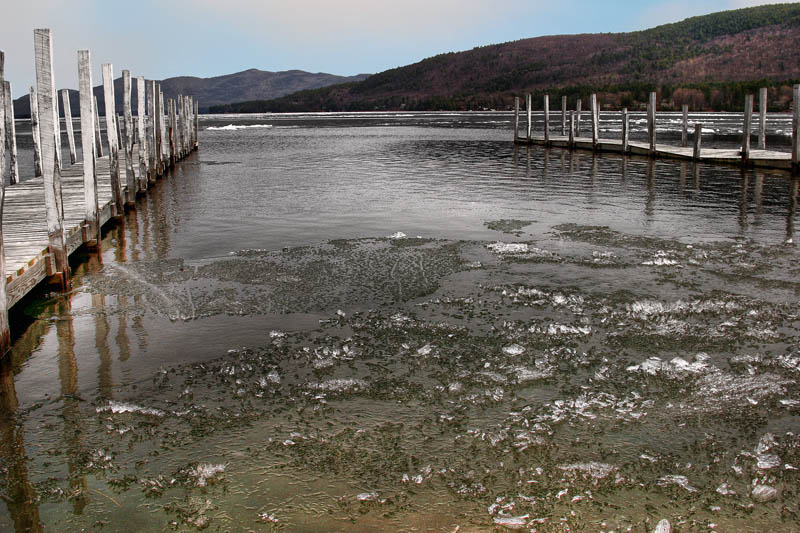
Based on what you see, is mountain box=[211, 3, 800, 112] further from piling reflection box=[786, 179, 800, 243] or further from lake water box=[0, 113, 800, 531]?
lake water box=[0, 113, 800, 531]

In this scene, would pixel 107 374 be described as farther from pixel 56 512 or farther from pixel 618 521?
pixel 618 521

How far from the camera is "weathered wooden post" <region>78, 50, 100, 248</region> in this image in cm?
1222

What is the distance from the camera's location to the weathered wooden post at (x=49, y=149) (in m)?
9.77

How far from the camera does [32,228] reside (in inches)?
473

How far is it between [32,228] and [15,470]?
26.6ft

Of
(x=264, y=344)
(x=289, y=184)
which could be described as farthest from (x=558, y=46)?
(x=264, y=344)

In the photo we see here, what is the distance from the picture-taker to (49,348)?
7.71 m

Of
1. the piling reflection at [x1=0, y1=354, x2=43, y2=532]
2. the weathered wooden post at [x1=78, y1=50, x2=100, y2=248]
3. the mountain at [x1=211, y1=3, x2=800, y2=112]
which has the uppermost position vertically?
the mountain at [x1=211, y1=3, x2=800, y2=112]

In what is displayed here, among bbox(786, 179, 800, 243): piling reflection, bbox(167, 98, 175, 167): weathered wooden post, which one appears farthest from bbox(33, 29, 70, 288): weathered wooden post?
bbox(167, 98, 175, 167): weathered wooden post

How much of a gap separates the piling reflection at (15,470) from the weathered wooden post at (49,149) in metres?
3.84

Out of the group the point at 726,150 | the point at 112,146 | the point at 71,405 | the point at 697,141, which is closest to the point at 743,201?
the point at 697,141

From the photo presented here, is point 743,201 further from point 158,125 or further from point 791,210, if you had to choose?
point 158,125

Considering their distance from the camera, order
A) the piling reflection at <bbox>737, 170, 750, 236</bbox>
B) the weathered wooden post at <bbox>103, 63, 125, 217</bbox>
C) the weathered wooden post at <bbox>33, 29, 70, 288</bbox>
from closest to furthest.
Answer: the weathered wooden post at <bbox>33, 29, 70, 288</bbox> < the piling reflection at <bbox>737, 170, 750, 236</bbox> < the weathered wooden post at <bbox>103, 63, 125, 217</bbox>

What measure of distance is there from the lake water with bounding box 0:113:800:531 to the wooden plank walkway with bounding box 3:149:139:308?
48 cm
